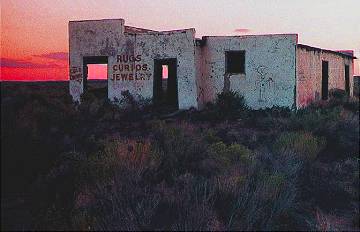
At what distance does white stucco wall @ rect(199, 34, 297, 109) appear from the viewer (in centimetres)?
2192

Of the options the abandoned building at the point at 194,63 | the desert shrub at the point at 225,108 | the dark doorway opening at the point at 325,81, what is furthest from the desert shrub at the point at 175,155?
the dark doorway opening at the point at 325,81

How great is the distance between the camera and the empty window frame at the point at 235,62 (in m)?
22.8

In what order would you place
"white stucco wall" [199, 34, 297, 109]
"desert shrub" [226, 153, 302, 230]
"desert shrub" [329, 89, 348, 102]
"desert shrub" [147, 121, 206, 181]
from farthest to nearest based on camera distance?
"desert shrub" [329, 89, 348, 102] → "white stucco wall" [199, 34, 297, 109] → "desert shrub" [147, 121, 206, 181] → "desert shrub" [226, 153, 302, 230]

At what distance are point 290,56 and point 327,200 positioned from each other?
1257 centimetres

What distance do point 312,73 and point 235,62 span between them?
145 inches

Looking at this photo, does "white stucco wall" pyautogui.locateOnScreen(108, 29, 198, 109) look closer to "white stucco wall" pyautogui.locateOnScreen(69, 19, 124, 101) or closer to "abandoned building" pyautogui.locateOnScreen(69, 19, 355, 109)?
"abandoned building" pyautogui.locateOnScreen(69, 19, 355, 109)

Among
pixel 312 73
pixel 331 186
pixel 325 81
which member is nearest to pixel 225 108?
pixel 312 73

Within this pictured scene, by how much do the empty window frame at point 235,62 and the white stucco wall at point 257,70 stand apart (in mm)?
257

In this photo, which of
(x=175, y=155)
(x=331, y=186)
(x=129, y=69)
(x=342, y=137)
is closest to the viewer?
(x=175, y=155)

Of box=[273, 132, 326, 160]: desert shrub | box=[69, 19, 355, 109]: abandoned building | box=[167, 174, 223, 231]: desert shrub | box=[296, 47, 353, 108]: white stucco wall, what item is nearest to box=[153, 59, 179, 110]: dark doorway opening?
box=[69, 19, 355, 109]: abandoned building

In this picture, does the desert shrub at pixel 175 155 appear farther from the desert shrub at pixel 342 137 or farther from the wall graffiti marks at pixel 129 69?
the wall graffiti marks at pixel 129 69

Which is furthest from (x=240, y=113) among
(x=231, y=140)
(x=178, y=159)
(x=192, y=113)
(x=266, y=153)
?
(x=178, y=159)

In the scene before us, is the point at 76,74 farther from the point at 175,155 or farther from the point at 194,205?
the point at 194,205

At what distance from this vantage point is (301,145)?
41.8 feet
